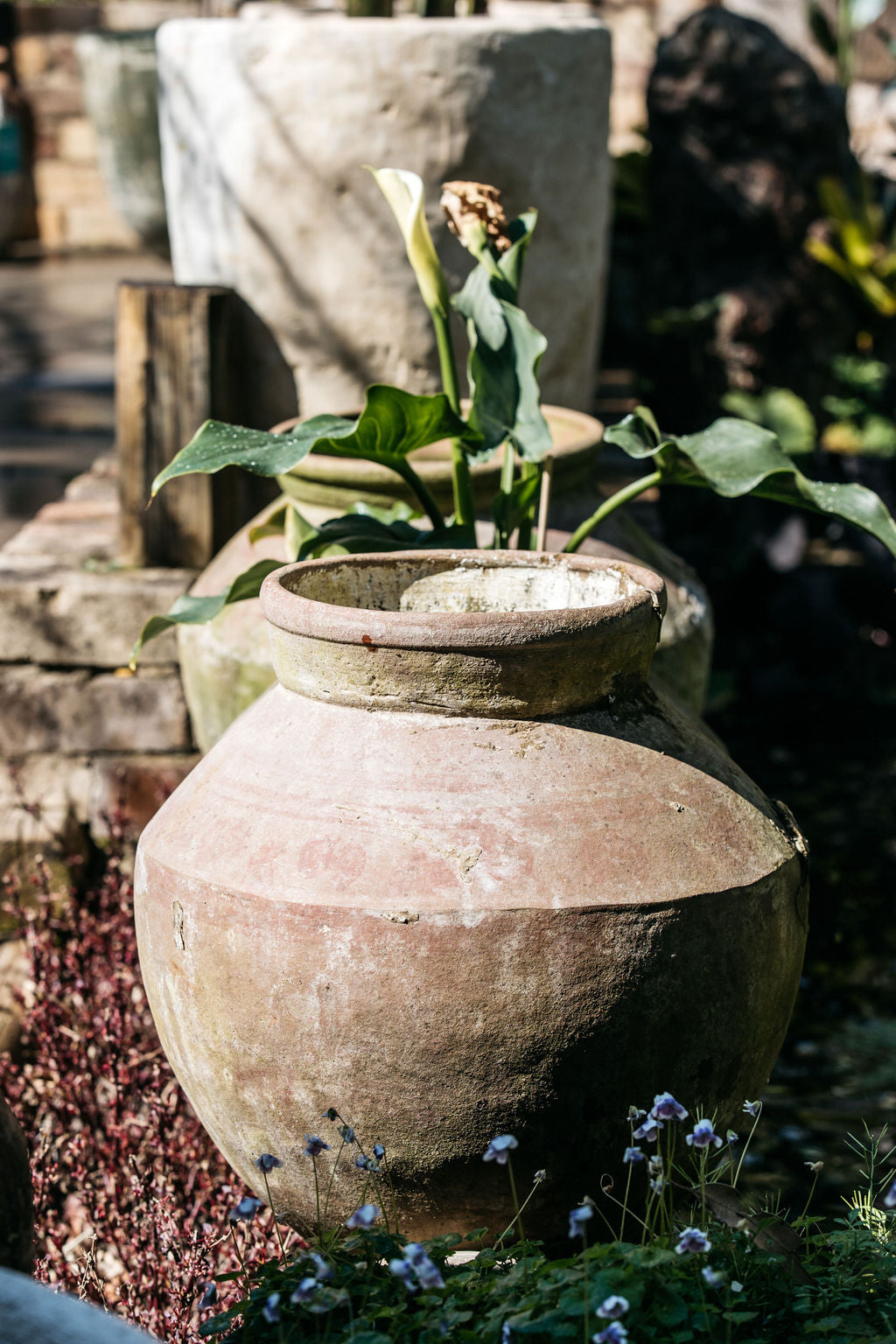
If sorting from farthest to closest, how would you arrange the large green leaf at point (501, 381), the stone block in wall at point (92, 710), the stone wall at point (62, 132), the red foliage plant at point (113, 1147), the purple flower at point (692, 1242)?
the stone wall at point (62, 132), the stone block in wall at point (92, 710), the large green leaf at point (501, 381), the red foliage plant at point (113, 1147), the purple flower at point (692, 1242)

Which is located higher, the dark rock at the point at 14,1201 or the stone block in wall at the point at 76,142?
the stone block in wall at the point at 76,142

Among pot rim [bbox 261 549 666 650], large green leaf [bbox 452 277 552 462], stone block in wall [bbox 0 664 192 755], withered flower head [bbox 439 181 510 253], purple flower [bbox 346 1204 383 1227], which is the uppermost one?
withered flower head [bbox 439 181 510 253]

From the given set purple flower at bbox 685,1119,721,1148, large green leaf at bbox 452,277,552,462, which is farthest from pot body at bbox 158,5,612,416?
purple flower at bbox 685,1119,721,1148

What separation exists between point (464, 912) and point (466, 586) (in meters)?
0.57

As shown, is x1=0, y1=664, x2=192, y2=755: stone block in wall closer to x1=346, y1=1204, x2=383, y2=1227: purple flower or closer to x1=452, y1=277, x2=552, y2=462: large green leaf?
x1=452, y1=277, x2=552, y2=462: large green leaf

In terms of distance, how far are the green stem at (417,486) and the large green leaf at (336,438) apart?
11 mm

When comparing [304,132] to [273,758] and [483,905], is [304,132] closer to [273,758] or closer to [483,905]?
[273,758]

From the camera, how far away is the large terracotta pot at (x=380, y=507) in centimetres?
242

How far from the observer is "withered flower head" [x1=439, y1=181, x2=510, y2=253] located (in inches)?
82.0

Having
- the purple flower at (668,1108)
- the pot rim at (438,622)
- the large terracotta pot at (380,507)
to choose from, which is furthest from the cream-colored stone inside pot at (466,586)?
the purple flower at (668,1108)

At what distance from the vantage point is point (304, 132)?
2.93 meters

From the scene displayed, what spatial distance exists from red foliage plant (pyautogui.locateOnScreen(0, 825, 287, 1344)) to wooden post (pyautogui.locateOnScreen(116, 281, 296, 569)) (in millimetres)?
857

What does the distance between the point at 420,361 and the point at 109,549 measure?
0.85m

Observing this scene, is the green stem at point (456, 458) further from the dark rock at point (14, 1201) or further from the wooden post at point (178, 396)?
the dark rock at point (14, 1201)
